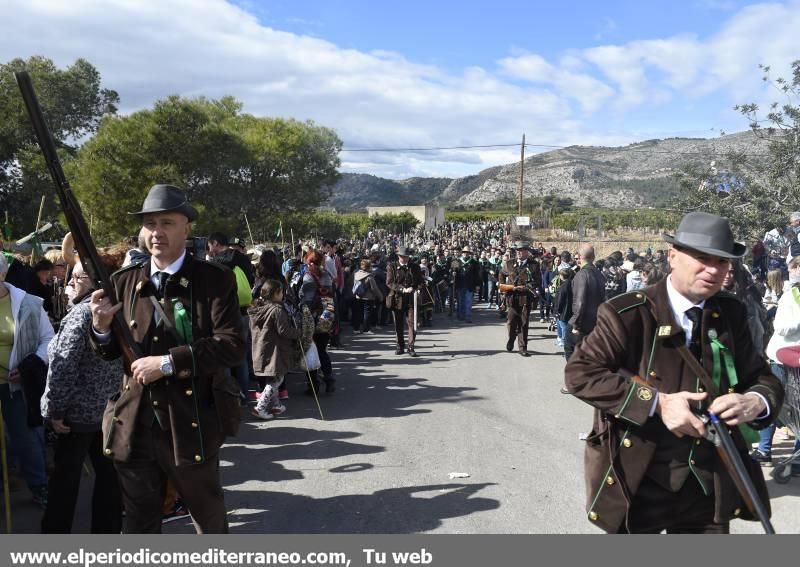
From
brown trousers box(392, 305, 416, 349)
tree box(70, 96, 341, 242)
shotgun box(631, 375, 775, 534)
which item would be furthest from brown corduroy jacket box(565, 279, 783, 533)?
tree box(70, 96, 341, 242)

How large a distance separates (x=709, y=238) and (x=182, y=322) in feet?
7.69

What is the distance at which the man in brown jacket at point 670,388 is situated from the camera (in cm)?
259

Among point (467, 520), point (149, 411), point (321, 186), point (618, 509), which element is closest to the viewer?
point (618, 509)

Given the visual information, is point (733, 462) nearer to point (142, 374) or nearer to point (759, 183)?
point (142, 374)

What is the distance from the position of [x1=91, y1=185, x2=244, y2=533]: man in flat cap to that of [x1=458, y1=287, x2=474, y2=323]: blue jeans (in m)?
Answer: 13.8

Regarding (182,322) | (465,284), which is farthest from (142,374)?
(465,284)

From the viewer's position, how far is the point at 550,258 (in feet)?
64.1

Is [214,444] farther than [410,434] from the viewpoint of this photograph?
No

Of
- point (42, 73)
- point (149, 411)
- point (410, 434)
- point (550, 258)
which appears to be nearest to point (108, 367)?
point (149, 411)

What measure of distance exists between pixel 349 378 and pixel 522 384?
254cm

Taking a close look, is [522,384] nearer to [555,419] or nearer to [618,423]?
[555,419]

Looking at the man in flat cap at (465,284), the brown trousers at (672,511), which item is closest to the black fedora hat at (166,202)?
the brown trousers at (672,511)

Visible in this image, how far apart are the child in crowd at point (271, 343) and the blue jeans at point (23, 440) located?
2.71 metres
